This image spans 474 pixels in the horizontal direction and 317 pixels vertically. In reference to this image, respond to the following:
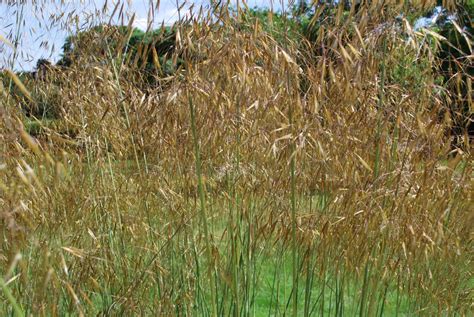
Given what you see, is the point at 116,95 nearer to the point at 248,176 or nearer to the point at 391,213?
the point at 248,176

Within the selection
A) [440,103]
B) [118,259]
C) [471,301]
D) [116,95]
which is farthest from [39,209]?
[471,301]

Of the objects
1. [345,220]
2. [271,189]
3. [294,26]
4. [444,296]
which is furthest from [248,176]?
[444,296]

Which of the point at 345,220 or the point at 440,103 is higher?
the point at 440,103

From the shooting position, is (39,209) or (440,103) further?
(39,209)

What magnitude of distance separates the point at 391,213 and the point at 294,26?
66cm

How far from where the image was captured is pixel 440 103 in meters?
2.10

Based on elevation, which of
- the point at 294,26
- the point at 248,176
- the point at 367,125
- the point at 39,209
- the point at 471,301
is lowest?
the point at 471,301

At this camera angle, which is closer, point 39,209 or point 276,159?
point 276,159

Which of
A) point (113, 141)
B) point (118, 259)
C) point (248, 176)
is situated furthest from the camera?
point (113, 141)

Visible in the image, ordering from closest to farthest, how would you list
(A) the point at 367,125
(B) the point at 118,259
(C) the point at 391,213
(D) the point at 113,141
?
(C) the point at 391,213 → (A) the point at 367,125 → (B) the point at 118,259 → (D) the point at 113,141

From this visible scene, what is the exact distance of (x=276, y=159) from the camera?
2.12m

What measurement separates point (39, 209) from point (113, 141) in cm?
50

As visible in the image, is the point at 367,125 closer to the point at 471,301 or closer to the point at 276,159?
the point at 276,159

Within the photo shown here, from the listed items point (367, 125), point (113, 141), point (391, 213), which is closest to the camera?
point (391, 213)
